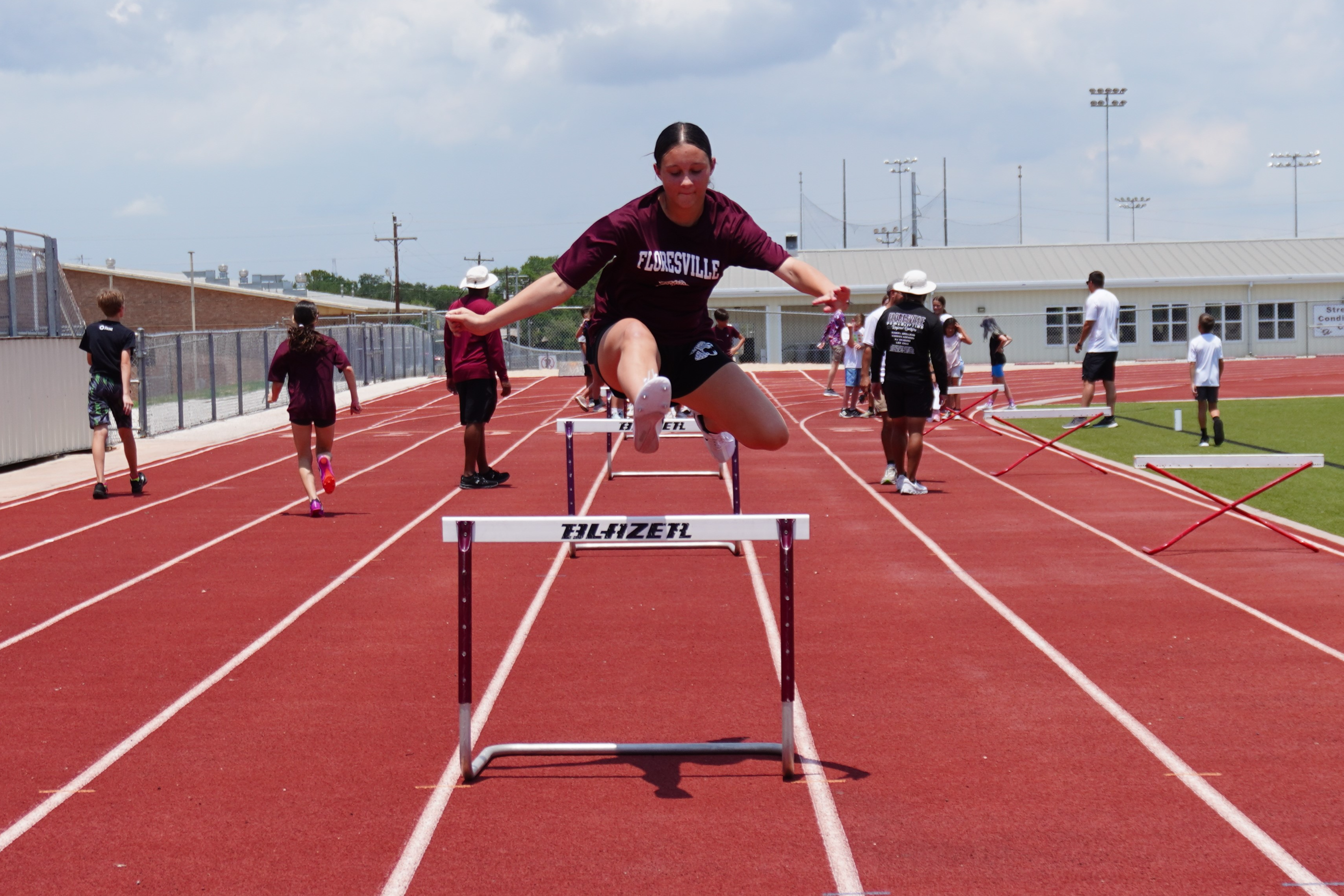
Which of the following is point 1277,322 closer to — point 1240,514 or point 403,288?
point 1240,514

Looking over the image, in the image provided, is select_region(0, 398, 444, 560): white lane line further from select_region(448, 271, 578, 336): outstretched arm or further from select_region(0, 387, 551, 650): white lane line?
select_region(448, 271, 578, 336): outstretched arm

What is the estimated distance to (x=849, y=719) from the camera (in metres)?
5.30

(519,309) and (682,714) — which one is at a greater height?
(519,309)

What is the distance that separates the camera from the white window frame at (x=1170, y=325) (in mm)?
48625

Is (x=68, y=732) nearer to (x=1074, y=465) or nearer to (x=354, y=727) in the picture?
(x=354, y=727)

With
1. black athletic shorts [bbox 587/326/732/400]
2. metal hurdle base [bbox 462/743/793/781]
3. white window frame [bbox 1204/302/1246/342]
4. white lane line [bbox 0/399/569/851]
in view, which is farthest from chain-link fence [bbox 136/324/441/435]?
white window frame [bbox 1204/302/1246/342]

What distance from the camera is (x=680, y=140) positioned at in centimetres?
471

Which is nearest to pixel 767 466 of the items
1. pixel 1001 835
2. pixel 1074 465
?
pixel 1074 465

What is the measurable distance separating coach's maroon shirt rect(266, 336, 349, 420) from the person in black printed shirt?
475 centimetres

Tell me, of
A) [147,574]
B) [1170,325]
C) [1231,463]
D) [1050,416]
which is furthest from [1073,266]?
[147,574]

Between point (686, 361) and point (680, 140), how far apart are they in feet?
2.72

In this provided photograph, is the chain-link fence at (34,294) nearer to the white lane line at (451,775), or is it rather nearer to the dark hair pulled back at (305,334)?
the dark hair pulled back at (305,334)

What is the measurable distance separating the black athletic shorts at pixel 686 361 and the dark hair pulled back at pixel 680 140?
68 centimetres

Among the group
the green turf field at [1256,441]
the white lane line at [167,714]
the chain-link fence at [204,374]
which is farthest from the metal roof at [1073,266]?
the white lane line at [167,714]
